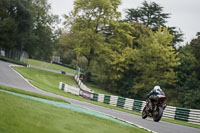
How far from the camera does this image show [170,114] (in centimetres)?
2483

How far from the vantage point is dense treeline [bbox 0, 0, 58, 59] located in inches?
2271

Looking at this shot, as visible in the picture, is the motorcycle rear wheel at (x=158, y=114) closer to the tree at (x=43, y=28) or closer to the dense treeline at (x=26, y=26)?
the dense treeline at (x=26, y=26)

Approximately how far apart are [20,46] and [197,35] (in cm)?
3374

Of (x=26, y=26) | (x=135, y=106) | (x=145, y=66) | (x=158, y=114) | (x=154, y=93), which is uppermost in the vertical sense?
(x=26, y=26)

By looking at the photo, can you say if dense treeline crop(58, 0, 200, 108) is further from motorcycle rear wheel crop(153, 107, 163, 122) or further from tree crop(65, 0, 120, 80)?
motorcycle rear wheel crop(153, 107, 163, 122)

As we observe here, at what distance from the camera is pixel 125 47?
50625mm

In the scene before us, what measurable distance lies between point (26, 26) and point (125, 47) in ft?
71.1

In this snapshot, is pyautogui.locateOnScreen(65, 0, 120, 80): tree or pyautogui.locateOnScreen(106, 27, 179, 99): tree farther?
pyautogui.locateOnScreen(65, 0, 120, 80): tree

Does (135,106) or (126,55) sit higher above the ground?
(126,55)

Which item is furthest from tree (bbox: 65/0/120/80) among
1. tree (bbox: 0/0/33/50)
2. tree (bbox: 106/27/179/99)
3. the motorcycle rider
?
the motorcycle rider

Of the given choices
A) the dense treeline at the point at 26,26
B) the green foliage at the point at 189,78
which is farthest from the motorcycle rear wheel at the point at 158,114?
the dense treeline at the point at 26,26

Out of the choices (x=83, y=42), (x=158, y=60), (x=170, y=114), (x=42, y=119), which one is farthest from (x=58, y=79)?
(x=42, y=119)

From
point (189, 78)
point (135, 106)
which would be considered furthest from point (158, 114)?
point (189, 78)

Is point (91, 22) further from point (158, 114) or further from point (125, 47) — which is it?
point (158, 114)
